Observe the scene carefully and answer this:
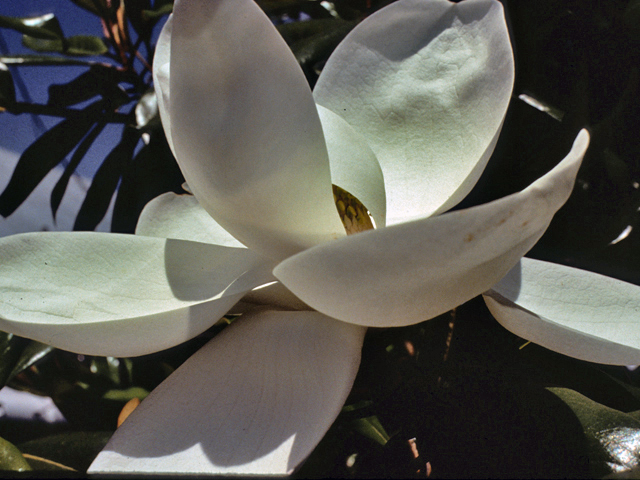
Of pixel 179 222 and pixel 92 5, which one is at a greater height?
pixel 92 5

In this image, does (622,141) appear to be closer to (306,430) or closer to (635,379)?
(635,379)

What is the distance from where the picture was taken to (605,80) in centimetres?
54

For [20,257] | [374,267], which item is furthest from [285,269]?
[20,257]

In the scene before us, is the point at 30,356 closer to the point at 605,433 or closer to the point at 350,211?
the point at 350,211

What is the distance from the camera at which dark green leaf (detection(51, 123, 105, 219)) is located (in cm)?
64

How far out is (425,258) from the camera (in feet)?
0.72

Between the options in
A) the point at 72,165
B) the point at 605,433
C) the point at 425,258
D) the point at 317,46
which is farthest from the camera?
the point at 72,165

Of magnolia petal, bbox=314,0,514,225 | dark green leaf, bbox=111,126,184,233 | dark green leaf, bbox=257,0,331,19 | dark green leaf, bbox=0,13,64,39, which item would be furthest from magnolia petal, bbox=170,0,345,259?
dark green leaf, bbox=0,13,64,39

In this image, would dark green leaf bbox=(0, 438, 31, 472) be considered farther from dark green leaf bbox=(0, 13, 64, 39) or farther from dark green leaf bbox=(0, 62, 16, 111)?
dark green leaf bbox=(0, 13, 64, 39)

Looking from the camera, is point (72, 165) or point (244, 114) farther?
point (72, 165)

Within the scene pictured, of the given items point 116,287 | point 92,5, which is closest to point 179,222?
point 116,287

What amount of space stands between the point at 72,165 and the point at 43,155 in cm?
4

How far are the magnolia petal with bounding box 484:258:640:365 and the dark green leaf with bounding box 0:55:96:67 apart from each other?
620 millimetres

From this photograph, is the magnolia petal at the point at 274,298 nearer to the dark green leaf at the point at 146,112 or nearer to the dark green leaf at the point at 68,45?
the dark green leaf at the point at 146,112
